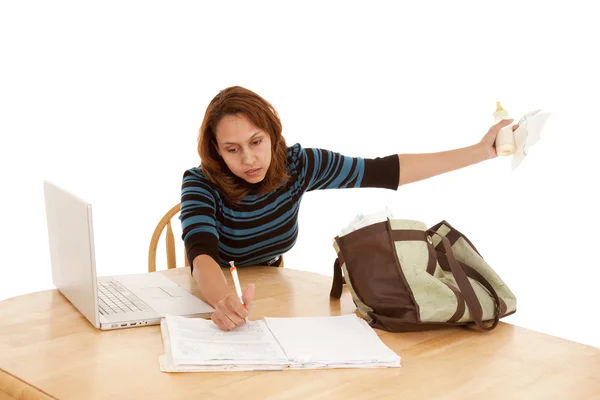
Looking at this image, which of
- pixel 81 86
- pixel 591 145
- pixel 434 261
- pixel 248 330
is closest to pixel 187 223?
pixel 248 330

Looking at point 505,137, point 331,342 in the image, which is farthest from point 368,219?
point 505,137

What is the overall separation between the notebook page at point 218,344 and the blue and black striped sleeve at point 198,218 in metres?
0.28

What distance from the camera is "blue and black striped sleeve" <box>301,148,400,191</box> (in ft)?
7.10

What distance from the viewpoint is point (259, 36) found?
3.60 meters

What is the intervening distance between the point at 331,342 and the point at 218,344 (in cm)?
23

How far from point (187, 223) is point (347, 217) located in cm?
195

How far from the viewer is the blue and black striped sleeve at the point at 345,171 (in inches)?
85.2

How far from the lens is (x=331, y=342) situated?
1444 millimetres

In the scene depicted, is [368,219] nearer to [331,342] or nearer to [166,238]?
[331,342]

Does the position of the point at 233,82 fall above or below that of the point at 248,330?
above

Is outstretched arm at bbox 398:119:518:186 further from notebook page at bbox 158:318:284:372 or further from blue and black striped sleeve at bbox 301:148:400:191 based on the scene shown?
notebook page at bbox 158:318:284:372

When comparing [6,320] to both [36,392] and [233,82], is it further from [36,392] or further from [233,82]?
[233,82]

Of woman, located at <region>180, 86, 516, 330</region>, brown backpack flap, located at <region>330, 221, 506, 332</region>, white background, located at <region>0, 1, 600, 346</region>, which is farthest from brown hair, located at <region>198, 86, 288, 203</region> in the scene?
white background, located at <region>0, 1, 600, 346</region>

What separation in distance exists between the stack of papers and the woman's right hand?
0.06 ft
